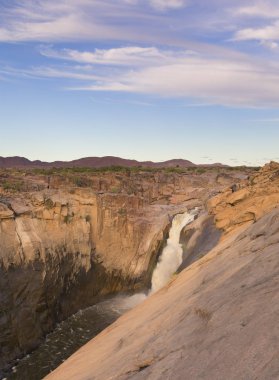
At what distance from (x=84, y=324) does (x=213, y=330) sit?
1609 cm

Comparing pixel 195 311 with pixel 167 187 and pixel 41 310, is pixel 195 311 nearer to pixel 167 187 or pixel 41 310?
pixel 41 310

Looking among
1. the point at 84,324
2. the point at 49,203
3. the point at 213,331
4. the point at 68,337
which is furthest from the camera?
the point at 49,203

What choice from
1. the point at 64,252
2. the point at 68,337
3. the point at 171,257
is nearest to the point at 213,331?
the point at 68,337

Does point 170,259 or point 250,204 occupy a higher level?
point 250,204

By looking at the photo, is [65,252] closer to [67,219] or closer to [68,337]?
[67,219]

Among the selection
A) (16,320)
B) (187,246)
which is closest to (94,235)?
(187,246)

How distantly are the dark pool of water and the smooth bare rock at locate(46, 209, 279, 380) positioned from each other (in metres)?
8.07

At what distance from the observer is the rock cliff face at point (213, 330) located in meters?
4.18

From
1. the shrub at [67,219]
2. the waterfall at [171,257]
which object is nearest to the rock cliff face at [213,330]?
the shrub at [67,219]

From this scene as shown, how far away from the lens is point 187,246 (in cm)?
2411

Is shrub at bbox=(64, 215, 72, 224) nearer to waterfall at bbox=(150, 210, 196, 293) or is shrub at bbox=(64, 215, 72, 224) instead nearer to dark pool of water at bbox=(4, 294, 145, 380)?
dark pool of water at bbox=(4, 294, 145, 380)

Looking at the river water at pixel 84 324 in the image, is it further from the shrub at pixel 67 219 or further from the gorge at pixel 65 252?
the shrub at pixel 67 219

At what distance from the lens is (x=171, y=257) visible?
26375 millimetres

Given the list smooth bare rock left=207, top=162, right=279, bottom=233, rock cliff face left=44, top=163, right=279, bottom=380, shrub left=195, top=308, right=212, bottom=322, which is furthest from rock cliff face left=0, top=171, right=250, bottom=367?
shrub left=195, top=308, right=212, bottom=322
